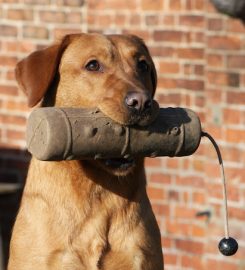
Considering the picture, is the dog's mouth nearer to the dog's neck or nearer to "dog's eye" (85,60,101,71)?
the dog's neck

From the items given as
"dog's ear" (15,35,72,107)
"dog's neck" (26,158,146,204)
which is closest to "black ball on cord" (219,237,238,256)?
"dog's neck" (26,158,146,204)

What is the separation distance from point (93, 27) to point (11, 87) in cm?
93

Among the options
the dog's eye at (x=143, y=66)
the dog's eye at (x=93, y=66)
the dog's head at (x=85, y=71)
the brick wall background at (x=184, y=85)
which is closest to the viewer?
the dog's head at (x=85, y=71)

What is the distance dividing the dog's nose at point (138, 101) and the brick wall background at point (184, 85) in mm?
2163

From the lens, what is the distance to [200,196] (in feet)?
23.9

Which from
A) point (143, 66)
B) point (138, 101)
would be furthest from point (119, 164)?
point (143, 66)

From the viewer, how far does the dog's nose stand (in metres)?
4.79

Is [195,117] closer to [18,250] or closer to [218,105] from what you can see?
[18,250]

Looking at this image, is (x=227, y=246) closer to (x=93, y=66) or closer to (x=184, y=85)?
(x=93, y=66)

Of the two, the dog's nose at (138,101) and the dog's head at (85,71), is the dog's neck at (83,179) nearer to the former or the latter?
the dog's head at (85,71)

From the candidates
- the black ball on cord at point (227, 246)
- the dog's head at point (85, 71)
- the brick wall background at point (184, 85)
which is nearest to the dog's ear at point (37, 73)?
the dog's head at point (85, 71)

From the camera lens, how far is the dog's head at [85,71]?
17.1ft

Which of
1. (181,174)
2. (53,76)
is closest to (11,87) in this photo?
(181,174)

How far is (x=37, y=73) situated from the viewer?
5312mm
